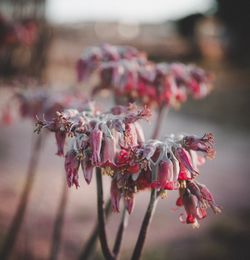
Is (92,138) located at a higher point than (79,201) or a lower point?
higher

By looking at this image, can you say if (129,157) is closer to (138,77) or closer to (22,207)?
(138,77)

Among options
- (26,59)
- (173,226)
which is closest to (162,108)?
(173,226)

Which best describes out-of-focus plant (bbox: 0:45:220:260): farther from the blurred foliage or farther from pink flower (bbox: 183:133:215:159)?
the blurred foliage

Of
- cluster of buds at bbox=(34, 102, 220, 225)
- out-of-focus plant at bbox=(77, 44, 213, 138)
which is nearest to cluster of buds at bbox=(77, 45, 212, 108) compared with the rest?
out-of-focus plant at bbox=(77, 44, 213, 138)

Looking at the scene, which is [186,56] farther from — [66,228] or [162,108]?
[162,108]

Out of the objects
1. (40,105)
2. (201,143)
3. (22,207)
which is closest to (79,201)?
(22,207)

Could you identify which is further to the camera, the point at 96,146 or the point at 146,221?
the point at 146,221
